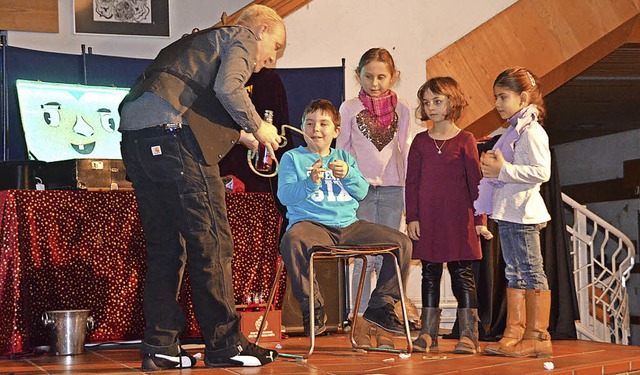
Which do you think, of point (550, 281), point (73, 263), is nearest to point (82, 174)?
point (73, 263)

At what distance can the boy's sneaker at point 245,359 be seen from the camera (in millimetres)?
2852

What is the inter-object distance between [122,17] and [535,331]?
3083mm

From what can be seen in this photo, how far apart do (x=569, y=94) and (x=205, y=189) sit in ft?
21.9

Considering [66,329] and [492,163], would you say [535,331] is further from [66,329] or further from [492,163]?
[66,329]

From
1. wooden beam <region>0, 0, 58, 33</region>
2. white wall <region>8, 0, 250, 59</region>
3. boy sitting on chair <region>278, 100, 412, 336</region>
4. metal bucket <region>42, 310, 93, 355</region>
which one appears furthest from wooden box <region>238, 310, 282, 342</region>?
wooden beam <region>0, 0, 58, 33</region>

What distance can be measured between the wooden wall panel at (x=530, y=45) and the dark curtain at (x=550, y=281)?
1.32 meters

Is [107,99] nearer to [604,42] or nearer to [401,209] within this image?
[401,209]

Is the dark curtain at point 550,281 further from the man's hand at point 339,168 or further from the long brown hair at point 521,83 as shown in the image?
the man's hand at point 339,168

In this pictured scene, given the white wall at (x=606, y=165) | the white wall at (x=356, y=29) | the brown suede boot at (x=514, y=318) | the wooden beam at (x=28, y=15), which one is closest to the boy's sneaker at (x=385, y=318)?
the brown suede boot at (x=514, y=318)

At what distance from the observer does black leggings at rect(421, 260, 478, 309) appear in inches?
134

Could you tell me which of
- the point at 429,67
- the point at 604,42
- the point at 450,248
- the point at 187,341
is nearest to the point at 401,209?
the point at 450,248

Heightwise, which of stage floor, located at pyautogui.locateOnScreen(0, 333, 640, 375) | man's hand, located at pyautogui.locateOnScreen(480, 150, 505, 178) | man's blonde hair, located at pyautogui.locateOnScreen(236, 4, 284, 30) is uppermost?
man's blonde hair, located at pyautogui.locateOnScreen(236, 4, 284, 30)

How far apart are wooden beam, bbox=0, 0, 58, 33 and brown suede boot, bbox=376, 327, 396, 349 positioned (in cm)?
270

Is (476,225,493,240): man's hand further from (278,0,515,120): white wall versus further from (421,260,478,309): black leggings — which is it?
(278,0,515,120): white wall
